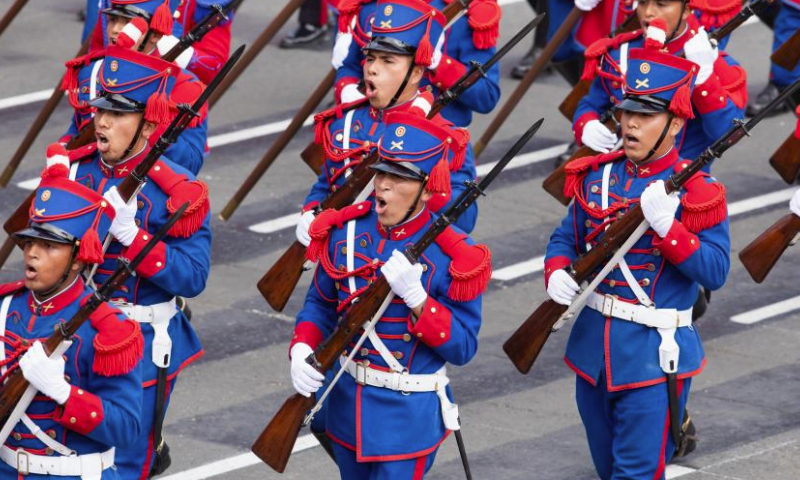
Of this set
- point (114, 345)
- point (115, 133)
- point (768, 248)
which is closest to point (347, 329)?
point (114, 345)

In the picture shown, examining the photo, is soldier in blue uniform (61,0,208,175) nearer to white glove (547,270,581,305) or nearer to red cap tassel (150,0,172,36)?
red cap tassel (150,0,172,36)

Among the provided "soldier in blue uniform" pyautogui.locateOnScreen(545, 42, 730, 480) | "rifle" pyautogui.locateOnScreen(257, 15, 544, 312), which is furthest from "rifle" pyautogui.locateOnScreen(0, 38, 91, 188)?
"soldier in blue uniform" pyautogui.locateOnScreen(545, 42, 730, 480)

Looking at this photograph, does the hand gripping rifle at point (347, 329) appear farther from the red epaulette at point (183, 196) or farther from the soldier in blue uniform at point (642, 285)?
the red epaulette at point (183, 196)

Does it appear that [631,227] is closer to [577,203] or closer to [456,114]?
[577,203]

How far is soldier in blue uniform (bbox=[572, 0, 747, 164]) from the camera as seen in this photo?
11375 mm

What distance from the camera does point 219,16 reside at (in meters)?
12.2

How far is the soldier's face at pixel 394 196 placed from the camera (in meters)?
8.55

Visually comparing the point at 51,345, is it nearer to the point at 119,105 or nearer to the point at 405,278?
the point at 405,278

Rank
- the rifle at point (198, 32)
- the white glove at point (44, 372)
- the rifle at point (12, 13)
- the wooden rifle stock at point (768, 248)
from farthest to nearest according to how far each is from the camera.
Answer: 1. the rifle at point (12, 13)
2. the rifle at point (198, 32)
3. the wooden rifle stock at point (768, 248)
4. the white glove at point (44, 372)

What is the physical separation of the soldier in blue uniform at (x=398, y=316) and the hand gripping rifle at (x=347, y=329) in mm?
87

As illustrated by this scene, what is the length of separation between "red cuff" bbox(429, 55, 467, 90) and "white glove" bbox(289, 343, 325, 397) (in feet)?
11.7

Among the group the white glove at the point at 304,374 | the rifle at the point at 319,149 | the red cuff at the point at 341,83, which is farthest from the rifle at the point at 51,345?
the red cuff at the point at 341,83

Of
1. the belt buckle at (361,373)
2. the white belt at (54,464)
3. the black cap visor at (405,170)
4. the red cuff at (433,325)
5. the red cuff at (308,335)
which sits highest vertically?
the black cap visor at (405,170)

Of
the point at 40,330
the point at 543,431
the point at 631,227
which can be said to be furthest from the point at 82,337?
the point at 543,431
